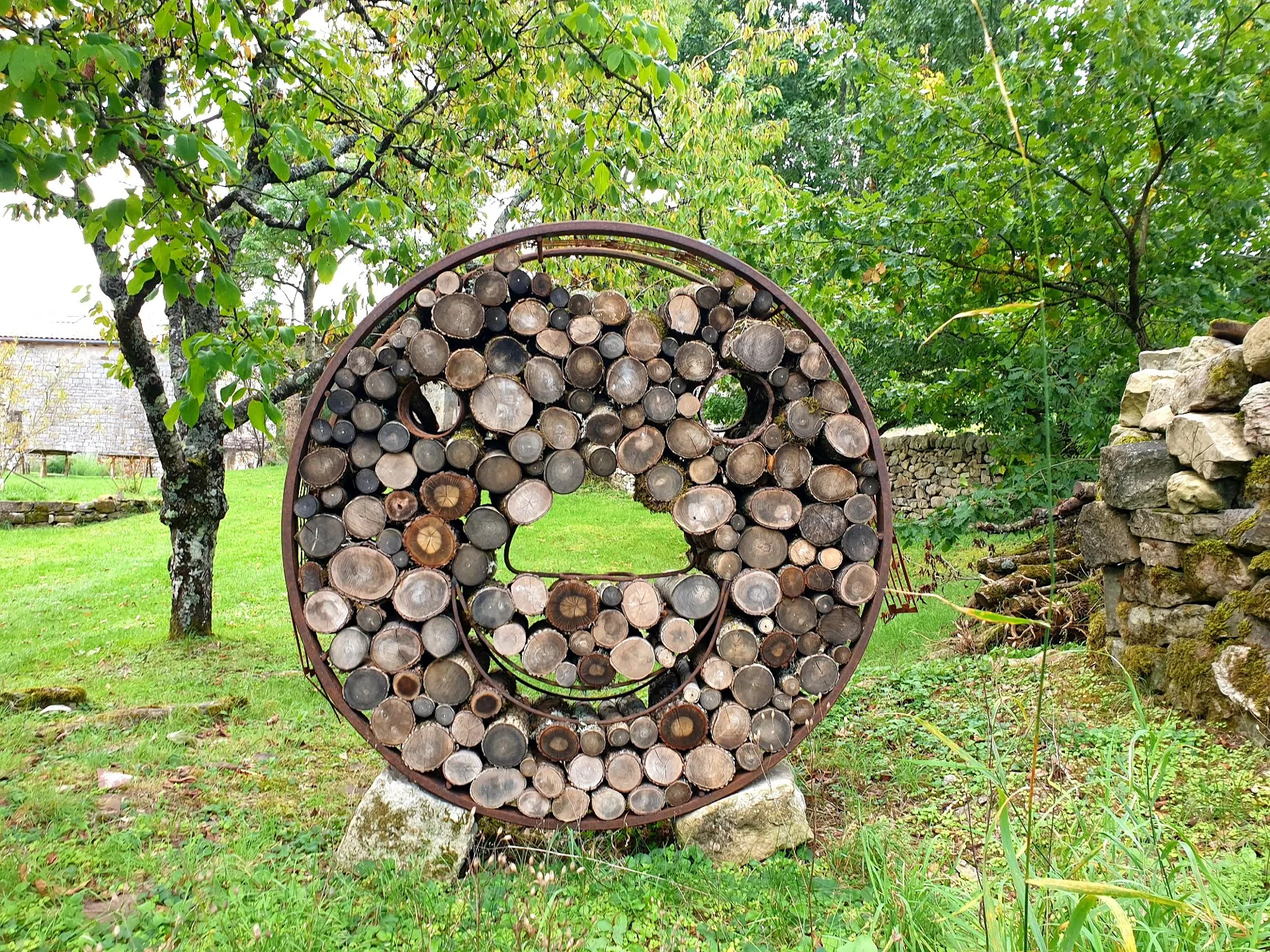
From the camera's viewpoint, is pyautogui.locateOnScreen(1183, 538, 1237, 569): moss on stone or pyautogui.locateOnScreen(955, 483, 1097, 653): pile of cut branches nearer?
pyautogui.locateOnScreen(1183, 538, 1237, 569): moss on stone

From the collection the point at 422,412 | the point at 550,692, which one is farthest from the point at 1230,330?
the point at 422,412

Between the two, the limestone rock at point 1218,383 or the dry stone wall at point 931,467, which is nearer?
the limestone rock at point 1218,383

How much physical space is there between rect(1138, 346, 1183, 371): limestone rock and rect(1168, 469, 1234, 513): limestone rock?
1.25m

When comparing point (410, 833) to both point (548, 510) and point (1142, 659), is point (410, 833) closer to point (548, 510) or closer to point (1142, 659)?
point (548, 510)

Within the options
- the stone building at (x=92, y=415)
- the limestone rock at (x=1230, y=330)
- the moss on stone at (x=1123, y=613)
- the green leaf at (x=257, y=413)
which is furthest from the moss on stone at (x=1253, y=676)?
the stone building at (x=92, y=415)

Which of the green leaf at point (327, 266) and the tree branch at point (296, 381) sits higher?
the green leaf at point (327, 266)

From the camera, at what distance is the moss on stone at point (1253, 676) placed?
333 cm

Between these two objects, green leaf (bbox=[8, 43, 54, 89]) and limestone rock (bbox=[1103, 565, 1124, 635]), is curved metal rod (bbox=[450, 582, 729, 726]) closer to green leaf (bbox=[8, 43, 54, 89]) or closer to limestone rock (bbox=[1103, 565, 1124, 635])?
green leaf (bbox=[8, 43, 54, 89])

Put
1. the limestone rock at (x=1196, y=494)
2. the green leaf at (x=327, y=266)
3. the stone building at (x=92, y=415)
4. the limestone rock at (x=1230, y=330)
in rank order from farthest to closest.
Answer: the stone building at (x=92, y=415)
the limestone rock at (x=1230, y=330)
the limestone rock at (x=1196, y=494)
the green leaf at (x=327, y=266)

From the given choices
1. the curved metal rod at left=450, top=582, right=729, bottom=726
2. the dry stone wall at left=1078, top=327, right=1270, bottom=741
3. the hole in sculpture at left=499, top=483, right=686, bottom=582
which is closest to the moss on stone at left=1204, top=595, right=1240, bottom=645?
the dry stone wall at left=1078, top=327, right=1270, bottom=741

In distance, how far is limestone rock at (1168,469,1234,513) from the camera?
12.7 feet

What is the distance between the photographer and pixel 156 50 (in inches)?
201

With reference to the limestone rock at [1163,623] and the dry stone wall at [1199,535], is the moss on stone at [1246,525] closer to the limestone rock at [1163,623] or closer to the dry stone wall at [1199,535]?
the dry stone wall at [1199,535]

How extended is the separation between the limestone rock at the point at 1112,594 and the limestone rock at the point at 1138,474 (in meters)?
0.43
